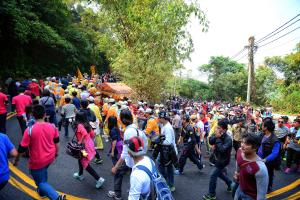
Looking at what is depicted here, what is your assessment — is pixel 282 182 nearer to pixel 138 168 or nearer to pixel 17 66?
pixel 138 168

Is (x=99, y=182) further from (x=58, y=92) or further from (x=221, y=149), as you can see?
(x=58, y=92)

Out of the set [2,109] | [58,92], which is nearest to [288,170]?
[2,109]

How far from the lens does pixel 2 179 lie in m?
3.84

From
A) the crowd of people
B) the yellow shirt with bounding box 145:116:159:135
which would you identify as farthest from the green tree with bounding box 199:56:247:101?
the yellow shirt with bounding box 145:116:159:135

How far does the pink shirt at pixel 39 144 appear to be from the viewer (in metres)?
4.47

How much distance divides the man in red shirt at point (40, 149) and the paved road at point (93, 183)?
3.64 ft

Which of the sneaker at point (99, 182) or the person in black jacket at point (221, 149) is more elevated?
the person in black jacket at point (221, 149)

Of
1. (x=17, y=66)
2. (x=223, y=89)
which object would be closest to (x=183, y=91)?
(x=223, y=89)

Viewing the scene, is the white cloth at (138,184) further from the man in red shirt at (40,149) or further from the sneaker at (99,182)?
the sneaker at (99,182)

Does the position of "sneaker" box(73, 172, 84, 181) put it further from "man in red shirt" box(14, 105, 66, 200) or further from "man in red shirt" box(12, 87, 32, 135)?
"man in red shirt" box(12, 87, 32, 135)

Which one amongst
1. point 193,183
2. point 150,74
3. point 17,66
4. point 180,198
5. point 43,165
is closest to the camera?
point 43,165

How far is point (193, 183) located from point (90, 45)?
27.2 meters

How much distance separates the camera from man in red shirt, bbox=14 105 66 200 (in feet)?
14.5

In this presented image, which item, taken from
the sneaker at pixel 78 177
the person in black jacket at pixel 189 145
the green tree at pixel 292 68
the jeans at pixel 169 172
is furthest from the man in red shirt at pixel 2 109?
the green tree at pixel 292 68
